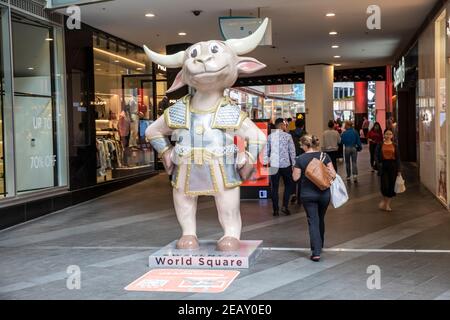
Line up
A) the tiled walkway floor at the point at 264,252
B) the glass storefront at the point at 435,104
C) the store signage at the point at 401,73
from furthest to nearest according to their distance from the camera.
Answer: the store signage at the point at 401,73 → the glass storefront at the point at 435,104 → the tiled walkway floor at the point at 264,252

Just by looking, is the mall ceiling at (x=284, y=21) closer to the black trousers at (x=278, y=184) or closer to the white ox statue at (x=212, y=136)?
the black trousers at (x=278, y=184)

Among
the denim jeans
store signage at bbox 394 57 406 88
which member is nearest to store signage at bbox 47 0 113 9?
the denim jeans

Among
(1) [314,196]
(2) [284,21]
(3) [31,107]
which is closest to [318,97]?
(2) [284,21]

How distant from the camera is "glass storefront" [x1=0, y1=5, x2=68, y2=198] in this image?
9.39m

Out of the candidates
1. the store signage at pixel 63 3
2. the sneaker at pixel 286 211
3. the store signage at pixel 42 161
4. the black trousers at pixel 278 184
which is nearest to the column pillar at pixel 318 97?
the black trousers at pixel 278 184

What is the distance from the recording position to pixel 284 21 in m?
12.7

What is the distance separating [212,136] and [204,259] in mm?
1327

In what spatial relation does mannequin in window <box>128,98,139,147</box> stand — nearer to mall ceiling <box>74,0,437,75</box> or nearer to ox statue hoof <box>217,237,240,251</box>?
mall ceiling <box>74,0,437,75</box>

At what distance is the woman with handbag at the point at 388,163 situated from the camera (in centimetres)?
961

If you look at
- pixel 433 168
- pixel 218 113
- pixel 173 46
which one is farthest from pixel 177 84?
pixel 173 46

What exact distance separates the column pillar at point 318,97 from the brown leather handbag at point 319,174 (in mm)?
15542

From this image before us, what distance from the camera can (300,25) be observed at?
521 inches

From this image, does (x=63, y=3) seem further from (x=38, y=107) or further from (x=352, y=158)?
(x=352, y=158)
